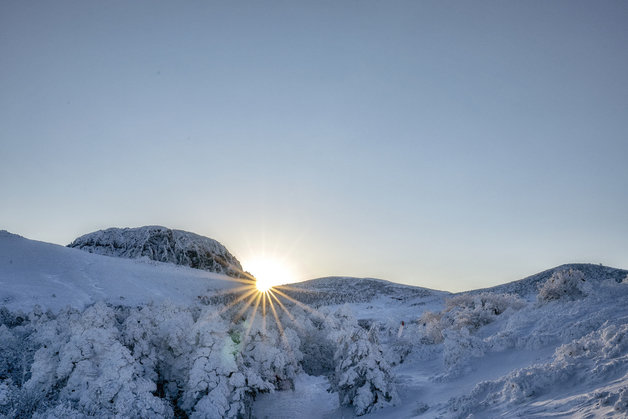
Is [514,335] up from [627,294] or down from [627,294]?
down

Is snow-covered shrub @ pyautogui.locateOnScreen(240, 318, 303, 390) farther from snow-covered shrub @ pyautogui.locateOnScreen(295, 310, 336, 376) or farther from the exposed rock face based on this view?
the exposed rock face

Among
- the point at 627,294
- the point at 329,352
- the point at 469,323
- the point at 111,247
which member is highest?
the point at 111,247

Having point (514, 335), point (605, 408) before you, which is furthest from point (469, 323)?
point (605, 408)

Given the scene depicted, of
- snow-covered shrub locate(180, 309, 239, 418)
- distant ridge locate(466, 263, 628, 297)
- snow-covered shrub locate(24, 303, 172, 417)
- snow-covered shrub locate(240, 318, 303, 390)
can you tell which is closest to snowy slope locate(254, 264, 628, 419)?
snow-covered shrub locate(240, 318, 303, 390)

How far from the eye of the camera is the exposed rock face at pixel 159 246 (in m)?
66.3

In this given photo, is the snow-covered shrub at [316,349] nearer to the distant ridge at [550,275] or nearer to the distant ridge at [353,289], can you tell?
the distant ridge at [550,275]

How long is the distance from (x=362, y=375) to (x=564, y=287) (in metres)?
11.6

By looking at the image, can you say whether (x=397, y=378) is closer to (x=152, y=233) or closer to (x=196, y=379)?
(x=196, y=379)

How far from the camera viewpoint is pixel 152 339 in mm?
18547

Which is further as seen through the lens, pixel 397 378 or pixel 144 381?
pixel 397 378

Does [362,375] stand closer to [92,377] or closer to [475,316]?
[475,316]

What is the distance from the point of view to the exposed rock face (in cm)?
6631

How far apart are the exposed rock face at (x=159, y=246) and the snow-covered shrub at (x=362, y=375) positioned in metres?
55.1

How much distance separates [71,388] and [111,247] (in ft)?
195
